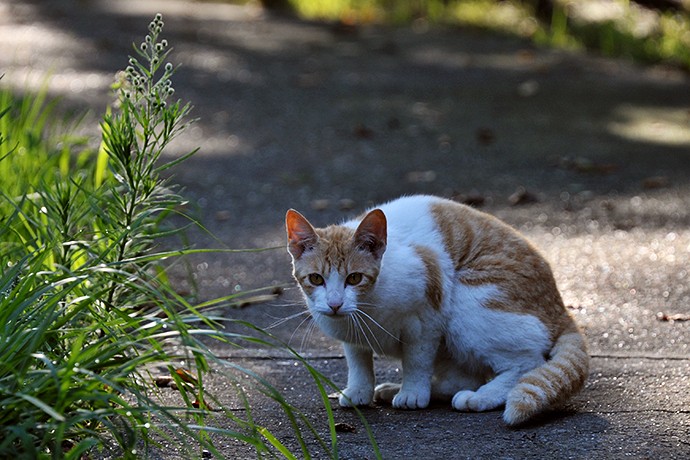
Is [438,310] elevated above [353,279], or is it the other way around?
[353,279]

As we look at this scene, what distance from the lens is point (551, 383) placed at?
3.42 metres

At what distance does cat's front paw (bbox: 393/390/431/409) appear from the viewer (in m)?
3.68

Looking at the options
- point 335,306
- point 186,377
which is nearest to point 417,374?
point 335,306

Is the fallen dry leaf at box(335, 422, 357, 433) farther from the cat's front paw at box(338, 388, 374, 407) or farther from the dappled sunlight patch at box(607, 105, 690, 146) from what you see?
the dappled sunlight patch at box(607, 105, 690, 146)

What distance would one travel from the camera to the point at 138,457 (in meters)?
3.09

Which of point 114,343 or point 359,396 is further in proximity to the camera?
point 359,396

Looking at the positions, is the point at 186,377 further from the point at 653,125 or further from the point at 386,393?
the point at 653,125

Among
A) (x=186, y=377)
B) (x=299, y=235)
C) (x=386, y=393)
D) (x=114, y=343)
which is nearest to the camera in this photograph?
(x=114, y=343)

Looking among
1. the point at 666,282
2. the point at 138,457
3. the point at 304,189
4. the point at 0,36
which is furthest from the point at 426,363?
the point at 0,36

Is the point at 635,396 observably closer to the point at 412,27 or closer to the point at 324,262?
the point at 324,262

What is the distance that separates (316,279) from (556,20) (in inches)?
350

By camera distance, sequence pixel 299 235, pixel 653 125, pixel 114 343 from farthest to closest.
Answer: pixel 653 125 → pixel 299 235 → pixel 114 343

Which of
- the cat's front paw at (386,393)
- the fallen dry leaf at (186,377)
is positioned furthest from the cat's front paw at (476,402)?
the fallen dry leaf at (186,377)

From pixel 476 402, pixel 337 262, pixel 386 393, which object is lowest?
pixel 386 393
